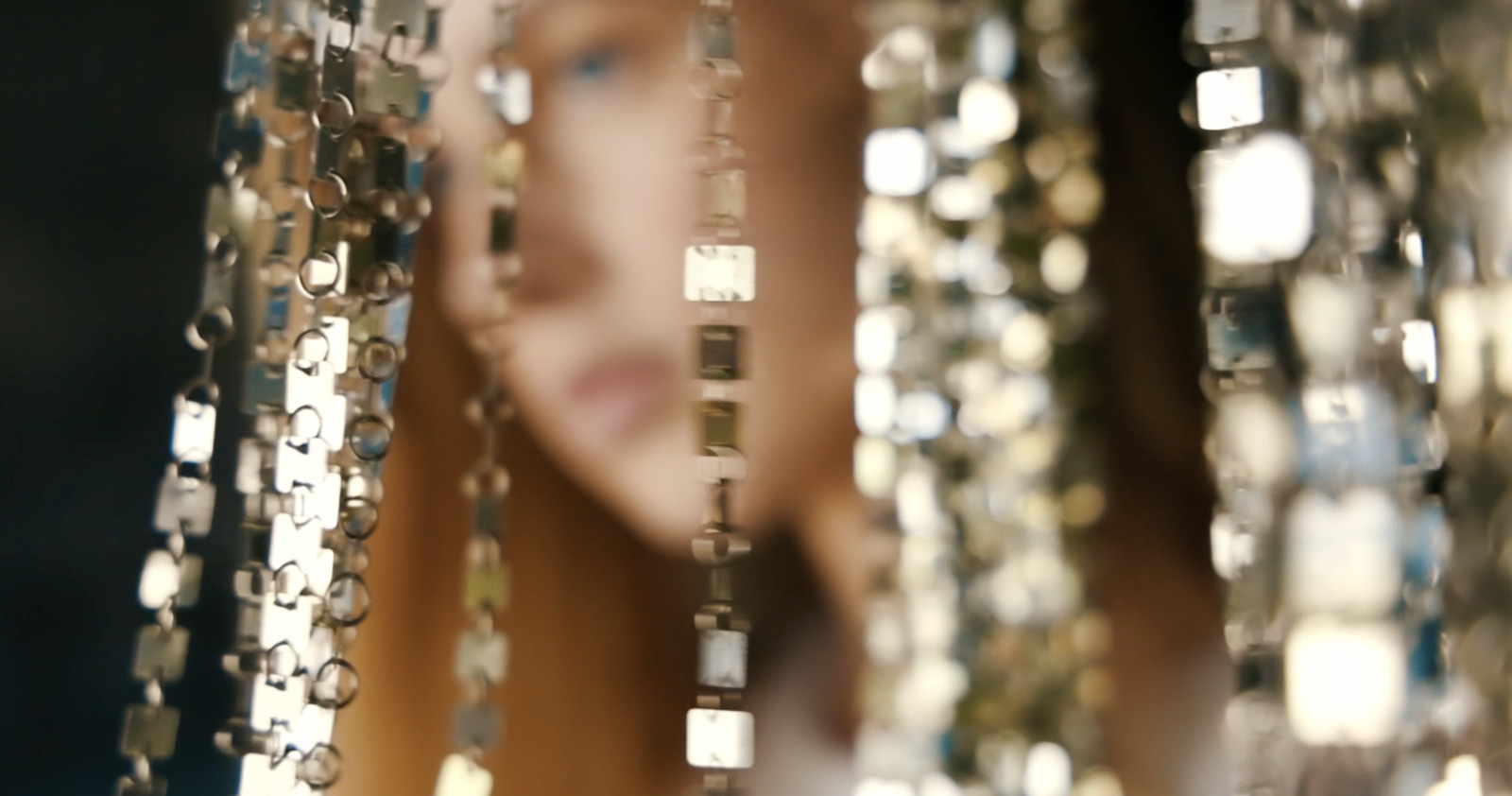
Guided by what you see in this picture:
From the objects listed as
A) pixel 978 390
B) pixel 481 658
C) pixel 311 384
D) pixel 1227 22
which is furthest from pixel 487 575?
pixel 1227 22

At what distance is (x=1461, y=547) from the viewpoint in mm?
608

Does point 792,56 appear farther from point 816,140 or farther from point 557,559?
point 557,559

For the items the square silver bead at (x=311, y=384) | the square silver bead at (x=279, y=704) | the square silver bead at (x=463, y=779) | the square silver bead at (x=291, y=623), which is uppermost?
the square silver bead at (x=311, y=384)

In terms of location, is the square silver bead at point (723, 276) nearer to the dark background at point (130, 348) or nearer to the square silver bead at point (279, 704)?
the square silver bead at point (279, 704)

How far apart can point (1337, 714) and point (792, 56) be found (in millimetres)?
696

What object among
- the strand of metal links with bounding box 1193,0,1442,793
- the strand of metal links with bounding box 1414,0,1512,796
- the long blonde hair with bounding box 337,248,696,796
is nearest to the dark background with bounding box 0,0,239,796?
the long blonde hair with bounding box 337,248,696,796

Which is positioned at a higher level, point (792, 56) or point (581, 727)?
point (792, 56)

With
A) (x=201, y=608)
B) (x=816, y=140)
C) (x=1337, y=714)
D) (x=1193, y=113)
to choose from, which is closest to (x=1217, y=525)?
(x=1337, y=714)

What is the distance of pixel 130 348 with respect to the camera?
0.88 meters

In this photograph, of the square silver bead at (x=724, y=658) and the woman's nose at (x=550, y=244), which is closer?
the square silver bead at (x=724, y=658)

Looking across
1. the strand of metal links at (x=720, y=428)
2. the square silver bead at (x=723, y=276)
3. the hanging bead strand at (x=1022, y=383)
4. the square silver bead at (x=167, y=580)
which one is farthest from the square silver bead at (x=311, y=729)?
the hanging bead strand at (x=1022, y=383)

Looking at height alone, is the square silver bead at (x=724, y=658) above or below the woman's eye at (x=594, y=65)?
below

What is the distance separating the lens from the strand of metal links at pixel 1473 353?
593 mm

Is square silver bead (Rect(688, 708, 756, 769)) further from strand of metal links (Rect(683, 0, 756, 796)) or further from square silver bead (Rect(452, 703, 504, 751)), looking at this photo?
square silver bead (Rect(452, 703, 504, 751))
